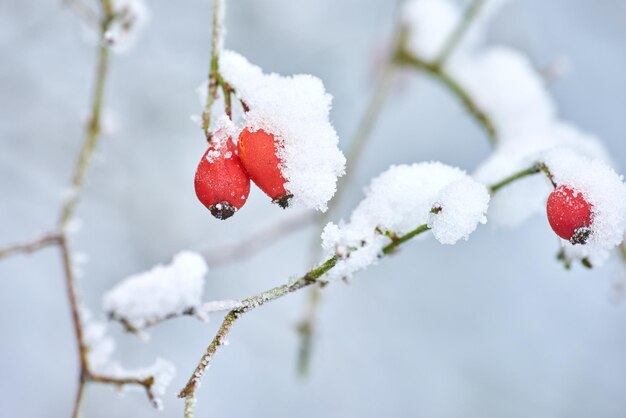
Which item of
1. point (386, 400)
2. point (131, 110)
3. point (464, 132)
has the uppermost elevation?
point (131, 110)

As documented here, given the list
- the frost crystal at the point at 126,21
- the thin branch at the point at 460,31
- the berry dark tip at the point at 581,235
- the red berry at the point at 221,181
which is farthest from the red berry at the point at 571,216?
the thin branch at the point at 460,31

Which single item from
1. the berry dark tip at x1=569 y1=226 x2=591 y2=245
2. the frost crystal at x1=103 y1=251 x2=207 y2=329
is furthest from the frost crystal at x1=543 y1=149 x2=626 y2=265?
the frost crystal at x1=103 y1=251 x2=207 y2=329

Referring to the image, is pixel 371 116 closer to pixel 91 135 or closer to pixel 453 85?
pixel 453 85

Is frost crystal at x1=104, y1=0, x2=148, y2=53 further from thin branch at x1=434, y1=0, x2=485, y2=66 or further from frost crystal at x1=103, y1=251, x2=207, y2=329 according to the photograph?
thin branch at x1=434, y1=0, x2=485, y2=66

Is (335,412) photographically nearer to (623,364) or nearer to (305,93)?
(623,364)

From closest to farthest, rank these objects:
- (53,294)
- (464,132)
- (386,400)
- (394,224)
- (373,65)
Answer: (394,224)
(373,65)
(53,294)
(386,400)
(464,132)

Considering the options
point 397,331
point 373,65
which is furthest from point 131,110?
point 397,331
